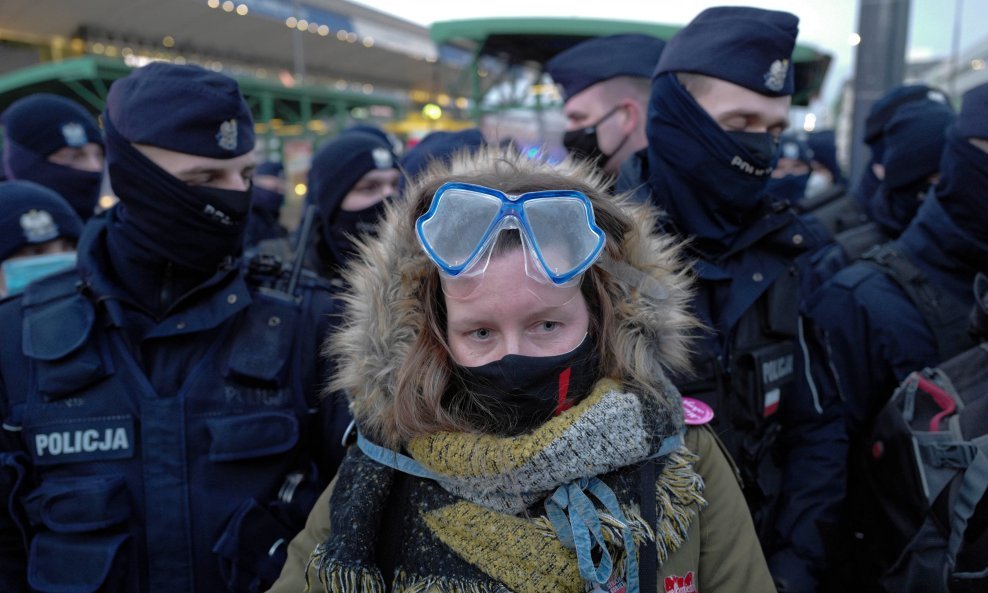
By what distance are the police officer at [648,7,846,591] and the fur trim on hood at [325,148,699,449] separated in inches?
16.5

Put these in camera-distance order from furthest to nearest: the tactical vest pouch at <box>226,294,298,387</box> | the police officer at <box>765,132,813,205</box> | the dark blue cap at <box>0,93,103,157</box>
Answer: the police officer at <box>765,132,813,205</box>
the dark blue cap at <box>0,93,103,157</box>
the tactical vest pouch at <box>226,294,298,387</box>

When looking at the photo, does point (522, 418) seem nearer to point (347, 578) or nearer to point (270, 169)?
point (347, 578)

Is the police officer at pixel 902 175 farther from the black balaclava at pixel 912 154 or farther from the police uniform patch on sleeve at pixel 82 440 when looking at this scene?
the police uniform patch on sleeve at pixel 82 440

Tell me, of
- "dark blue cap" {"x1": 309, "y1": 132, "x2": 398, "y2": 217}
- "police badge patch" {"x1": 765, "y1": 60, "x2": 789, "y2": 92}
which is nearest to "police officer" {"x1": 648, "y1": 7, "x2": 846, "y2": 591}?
"police badge patch" {"x1": 765, "y1": 60, "x2": 789, "y2": 92}

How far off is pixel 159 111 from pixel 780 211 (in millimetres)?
2103

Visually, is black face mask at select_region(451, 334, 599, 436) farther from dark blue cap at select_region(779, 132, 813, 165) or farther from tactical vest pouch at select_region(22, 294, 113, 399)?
dark blue cap at select_region(779, 132, 813, 165)

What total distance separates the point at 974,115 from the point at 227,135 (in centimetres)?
271

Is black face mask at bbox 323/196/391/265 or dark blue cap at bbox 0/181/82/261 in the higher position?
dark blue cap at bbox 0/181/82/261

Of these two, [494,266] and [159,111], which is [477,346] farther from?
[159,111]

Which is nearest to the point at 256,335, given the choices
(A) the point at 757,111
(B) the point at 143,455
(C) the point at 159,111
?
(B) the point at 143,455

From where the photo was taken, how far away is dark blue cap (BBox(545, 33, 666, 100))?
2859mm

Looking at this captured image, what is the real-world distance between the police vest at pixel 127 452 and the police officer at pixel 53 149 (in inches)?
107

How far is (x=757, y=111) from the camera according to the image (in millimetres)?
2176

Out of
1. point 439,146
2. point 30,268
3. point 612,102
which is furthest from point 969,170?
point 30,268
